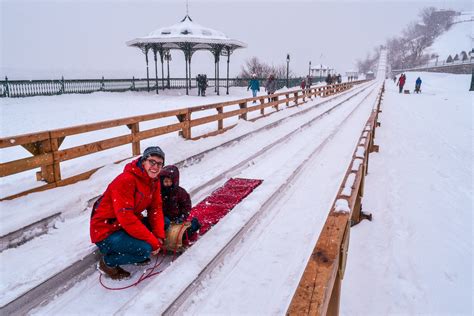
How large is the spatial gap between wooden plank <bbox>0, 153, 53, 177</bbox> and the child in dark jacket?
6.38ft

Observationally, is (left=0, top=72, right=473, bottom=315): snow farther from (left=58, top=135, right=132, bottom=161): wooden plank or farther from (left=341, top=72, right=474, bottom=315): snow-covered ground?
(left=58, top=135, right=132, bottom=161): wooden plank

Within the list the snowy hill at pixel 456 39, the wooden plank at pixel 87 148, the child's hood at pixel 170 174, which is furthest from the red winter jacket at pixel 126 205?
the snowy hill at pixel 456 39

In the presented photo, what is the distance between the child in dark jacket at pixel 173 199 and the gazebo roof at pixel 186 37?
21384 mm

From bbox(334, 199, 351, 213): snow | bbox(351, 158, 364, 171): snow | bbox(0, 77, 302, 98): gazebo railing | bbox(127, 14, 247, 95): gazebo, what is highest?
bbox(127, 14, 247, 95): gazebo

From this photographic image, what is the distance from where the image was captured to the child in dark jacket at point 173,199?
395 cm

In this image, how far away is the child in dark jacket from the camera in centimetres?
395

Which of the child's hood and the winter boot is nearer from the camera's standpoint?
the winter boot

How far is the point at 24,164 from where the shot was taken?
4.47 meters

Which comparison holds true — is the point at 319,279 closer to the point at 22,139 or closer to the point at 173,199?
the point at 173,199

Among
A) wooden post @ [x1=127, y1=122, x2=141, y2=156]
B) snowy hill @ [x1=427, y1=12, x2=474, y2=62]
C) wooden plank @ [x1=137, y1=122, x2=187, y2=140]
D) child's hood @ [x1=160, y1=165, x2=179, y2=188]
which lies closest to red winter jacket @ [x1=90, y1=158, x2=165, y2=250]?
child's hood @ [x1=160, y1=165, x2=179, y2=188]

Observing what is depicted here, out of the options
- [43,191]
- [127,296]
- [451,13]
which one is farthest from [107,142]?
[451,13]

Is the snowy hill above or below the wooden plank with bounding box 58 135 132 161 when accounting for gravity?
above

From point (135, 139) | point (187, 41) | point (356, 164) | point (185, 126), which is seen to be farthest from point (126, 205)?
point (187, 41)

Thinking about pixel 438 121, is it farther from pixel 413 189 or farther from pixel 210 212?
pixel 210 212
